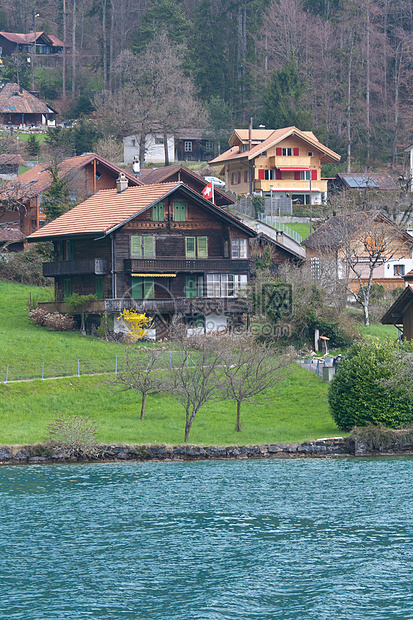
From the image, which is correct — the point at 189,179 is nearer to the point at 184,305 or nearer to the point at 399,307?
the point at 184,305

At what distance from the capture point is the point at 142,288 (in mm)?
63438

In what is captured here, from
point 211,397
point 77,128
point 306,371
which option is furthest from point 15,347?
point 77,128

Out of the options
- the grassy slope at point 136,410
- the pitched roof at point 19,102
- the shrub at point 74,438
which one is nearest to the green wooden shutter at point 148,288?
the grassy slope at point 136,410

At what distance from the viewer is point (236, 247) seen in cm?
6700

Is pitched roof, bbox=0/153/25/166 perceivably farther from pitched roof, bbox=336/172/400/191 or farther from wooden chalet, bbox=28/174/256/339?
pitched roof, bbox=336/172/400/191

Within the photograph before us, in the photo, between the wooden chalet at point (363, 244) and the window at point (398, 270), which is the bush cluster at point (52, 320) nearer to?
the wooden chalet at point (363, 244)

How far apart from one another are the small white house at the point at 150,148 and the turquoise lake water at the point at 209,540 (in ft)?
264

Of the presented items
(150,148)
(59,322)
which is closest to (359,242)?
(59,322)

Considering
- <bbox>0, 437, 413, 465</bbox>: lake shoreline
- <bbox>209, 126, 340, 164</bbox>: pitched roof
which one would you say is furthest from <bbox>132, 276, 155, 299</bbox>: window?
<bbox>209, 126, 340, 164</bbox>: pitched roof

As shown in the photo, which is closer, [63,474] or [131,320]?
[63,474]

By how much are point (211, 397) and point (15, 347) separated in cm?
1358

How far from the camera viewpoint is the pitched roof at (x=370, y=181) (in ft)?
328

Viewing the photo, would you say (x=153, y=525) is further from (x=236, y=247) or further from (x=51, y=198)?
(x=51, y=198)

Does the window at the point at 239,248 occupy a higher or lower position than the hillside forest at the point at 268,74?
lower
